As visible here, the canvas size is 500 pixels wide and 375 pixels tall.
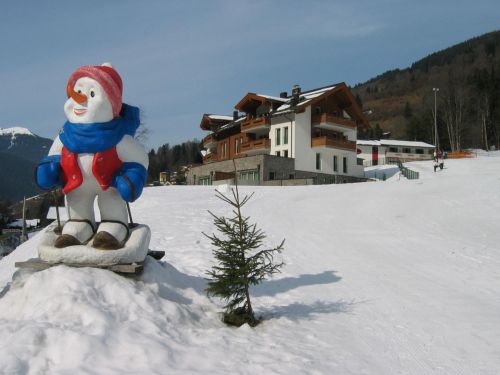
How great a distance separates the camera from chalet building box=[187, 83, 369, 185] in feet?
124

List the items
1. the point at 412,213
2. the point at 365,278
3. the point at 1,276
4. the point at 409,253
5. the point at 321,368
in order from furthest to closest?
1. the point at 412,213
2. the point at 409,253
3. the point at 1,276
4. the point at 365,278
5. the point at 321,368

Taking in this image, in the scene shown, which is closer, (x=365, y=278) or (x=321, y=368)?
(x=321, y=368)

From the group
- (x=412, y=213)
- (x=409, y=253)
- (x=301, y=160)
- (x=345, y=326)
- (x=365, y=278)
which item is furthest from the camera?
(x=301, y=160)

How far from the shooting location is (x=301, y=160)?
3931 centimetres

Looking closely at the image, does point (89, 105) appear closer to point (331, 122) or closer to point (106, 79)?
point (106, 79)

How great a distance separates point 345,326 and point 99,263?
352 centimetres

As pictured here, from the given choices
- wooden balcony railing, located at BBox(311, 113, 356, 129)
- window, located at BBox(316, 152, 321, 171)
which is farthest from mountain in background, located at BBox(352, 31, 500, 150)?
window, located at BBox(316, 152, 321, 171)

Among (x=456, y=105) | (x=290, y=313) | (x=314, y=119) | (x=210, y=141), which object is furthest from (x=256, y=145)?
(x=456, y=105)

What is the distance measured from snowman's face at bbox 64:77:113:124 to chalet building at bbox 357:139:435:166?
6421 centimetres

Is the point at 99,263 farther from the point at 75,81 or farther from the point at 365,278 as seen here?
the point at 365,278

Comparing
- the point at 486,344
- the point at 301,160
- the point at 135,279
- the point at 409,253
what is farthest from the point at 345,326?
the point at 301,160

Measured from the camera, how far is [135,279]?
21.0ft

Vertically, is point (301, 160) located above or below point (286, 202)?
above

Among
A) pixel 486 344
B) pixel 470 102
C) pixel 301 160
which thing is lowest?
pixel 486 344
